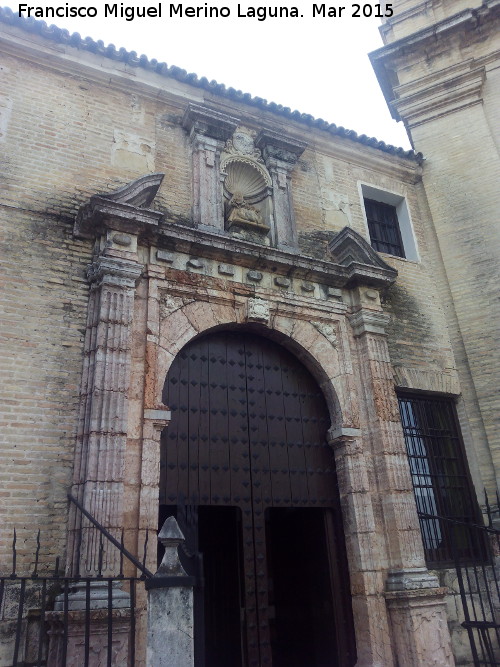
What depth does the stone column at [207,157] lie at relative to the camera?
22.3 ft

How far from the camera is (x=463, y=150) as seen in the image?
9.04 meters

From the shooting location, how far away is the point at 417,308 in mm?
8031

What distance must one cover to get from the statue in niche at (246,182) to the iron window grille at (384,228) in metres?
1.97

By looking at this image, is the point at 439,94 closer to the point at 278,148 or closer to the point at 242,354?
the point at 278,148

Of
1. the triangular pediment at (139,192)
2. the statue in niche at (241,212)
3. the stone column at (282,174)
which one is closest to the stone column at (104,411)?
the triangular pediment at (139,192)

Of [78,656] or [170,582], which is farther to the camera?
[78,656]

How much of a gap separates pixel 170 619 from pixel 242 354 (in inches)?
134

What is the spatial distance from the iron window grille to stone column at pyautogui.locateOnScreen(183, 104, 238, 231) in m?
2.63

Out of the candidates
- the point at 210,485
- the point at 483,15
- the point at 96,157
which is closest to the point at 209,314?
the point at 210,485

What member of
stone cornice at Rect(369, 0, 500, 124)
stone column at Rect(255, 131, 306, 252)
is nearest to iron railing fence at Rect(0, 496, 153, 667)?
stone column at Rect(255, 131, 306, 252)

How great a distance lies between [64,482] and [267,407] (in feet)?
7.78

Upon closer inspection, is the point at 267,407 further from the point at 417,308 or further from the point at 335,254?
the point at 417,308

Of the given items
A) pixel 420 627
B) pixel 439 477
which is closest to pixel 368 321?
pixel 439 477

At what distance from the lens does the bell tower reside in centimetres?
781
